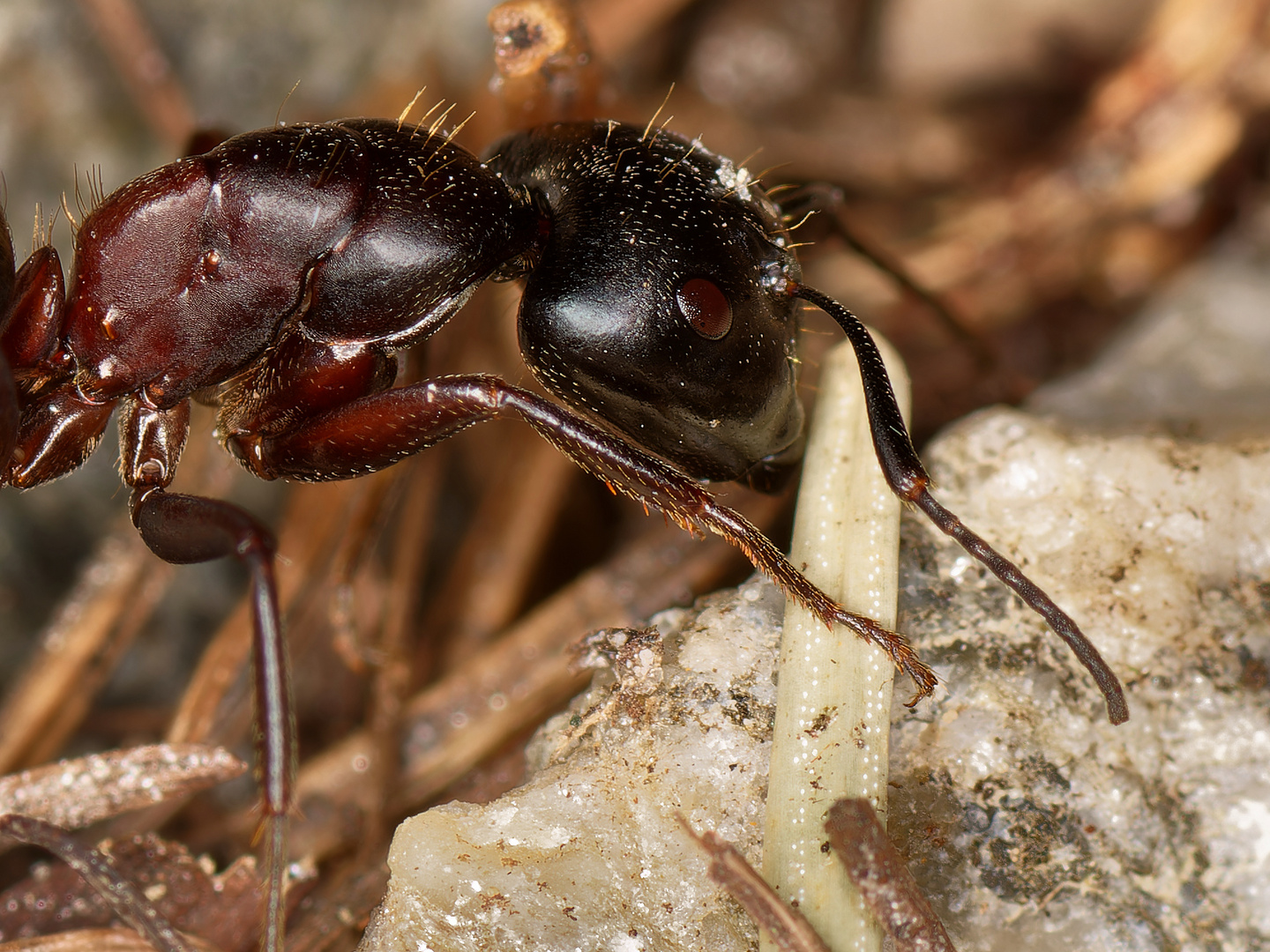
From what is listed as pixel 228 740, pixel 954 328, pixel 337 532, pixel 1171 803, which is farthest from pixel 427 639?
pixel 1171 803

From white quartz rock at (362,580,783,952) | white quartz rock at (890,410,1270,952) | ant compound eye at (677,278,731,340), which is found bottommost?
white quartz rock at (362,580,783,952)

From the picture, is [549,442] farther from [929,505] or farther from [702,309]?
[929,505]

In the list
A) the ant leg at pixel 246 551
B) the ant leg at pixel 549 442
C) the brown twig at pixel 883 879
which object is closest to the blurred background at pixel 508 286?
the ant leg at pixel 246 551

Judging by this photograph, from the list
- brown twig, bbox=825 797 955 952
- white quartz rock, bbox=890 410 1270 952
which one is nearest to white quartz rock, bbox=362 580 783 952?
brown twig, bbox=825 797 955 952

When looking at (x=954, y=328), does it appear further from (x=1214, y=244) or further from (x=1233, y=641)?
(x=1233, y=641)

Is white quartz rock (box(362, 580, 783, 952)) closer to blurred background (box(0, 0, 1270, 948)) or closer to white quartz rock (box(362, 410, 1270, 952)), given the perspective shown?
white quartz rock (box(362, 410, 1270, 952))

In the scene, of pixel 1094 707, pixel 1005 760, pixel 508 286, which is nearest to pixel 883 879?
pixel 1005 760
